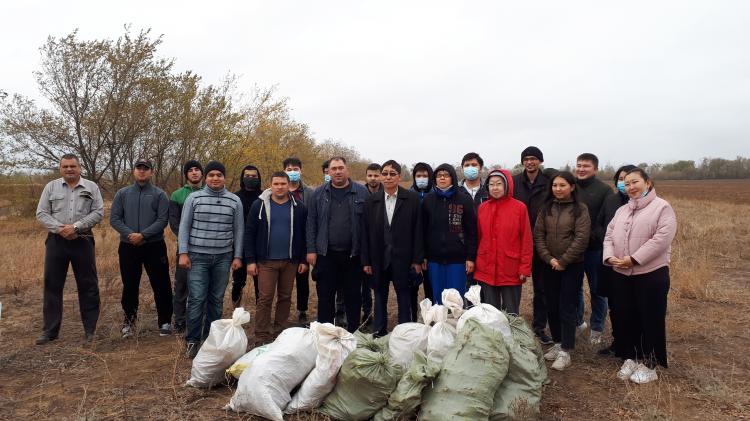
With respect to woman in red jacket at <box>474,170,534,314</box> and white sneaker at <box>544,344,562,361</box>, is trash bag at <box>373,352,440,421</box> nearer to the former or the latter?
woman in red jacket at <box>474,170,534,314</box>

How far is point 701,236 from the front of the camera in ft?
40.1

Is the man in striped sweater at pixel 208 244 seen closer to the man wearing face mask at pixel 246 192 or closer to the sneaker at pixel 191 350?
the sneaker at pixel 191 350

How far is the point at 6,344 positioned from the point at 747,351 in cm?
754

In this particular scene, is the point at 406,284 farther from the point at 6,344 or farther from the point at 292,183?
the point at 6,344

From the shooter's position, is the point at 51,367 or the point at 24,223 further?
the point at 24,223

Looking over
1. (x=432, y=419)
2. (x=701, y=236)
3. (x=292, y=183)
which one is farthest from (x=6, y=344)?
(x=701, y=236)

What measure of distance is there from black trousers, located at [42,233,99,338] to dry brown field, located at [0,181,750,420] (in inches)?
9.5

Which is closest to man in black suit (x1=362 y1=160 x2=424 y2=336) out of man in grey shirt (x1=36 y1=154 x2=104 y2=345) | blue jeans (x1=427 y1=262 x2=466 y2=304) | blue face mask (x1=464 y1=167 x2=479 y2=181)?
blue jeans (x1=427 y1=262 x2=466 y2=304)

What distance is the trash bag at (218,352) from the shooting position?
11.1 ft

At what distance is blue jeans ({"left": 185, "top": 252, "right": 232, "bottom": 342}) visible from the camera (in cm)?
426

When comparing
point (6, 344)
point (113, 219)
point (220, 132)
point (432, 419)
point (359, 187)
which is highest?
point (220, 132)

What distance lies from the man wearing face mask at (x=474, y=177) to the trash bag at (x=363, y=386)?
2481mm

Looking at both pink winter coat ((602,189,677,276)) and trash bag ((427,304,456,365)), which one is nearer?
trash bag ((427,304,456,365))

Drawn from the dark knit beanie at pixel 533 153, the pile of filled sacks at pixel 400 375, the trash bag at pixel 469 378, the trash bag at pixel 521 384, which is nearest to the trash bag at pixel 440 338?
the pile of filled sacks at pixel 400 375
